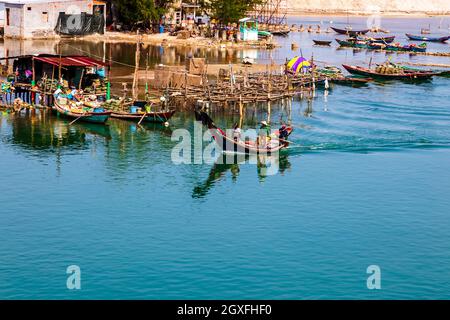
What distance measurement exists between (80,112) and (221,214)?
1786cm

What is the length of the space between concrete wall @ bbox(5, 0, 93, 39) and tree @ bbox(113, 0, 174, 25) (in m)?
7.19

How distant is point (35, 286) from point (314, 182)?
18597mm

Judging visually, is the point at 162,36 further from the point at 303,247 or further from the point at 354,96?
the point at 303,247

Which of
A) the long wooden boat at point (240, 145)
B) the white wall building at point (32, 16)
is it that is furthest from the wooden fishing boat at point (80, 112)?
the white wall building at point (32, 16)

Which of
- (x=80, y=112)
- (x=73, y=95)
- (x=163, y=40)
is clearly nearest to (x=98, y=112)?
(x=80, y=112)

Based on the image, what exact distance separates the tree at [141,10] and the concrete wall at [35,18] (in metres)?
7.19

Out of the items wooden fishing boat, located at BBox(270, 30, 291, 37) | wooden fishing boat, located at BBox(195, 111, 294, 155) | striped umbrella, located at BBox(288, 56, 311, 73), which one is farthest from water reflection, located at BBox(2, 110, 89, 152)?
wooden fishing boat, located at BBox(270, 30, 291, 37)

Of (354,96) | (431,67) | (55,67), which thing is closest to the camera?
(55,67)

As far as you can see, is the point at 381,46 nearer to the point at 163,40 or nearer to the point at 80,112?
the point at 163,40

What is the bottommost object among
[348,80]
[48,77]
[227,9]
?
[348,80]

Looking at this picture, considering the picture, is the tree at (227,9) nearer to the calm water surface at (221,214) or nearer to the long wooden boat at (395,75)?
the long wooden boat at (395,75)

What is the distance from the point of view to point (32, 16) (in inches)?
3349
